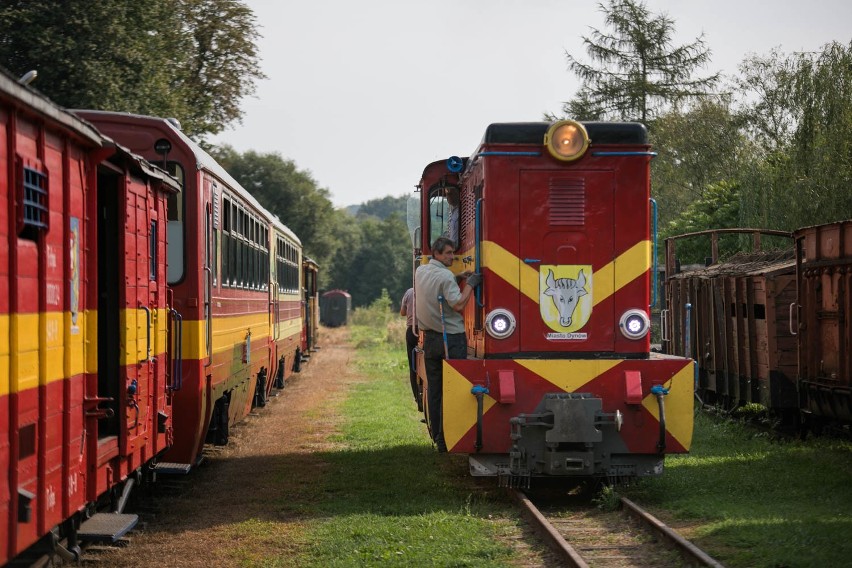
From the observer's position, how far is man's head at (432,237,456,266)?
10172 millimetres

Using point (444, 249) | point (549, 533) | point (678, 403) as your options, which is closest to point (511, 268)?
point (444, 249)

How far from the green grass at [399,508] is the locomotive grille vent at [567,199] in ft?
8.77

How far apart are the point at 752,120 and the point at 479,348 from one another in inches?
1280

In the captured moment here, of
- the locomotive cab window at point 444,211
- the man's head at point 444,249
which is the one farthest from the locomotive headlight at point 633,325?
the locomotive cab window at point 444,211

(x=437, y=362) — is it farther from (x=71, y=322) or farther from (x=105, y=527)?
(x=71, y=322)

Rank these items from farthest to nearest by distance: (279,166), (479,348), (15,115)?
(279,166), (479,348), (15,115)

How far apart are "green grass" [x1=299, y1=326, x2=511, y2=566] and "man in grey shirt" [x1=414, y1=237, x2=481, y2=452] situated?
72 cm

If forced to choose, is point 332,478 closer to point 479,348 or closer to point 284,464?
point 284,464

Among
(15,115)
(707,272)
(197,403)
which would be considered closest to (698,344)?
(707,272)

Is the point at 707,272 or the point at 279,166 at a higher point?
the point at 279,166

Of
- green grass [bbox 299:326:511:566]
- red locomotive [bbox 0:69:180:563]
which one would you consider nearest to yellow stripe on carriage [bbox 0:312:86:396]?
red locomotive [bbox 0:69:180:563]

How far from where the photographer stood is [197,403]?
10086 millimetres

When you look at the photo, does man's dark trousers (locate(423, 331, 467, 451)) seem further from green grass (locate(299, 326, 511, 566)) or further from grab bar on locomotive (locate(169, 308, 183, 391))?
grab bar on locomotive (locate(169, 308, 183, 391))

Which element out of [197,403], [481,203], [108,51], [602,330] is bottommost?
[197,403]
